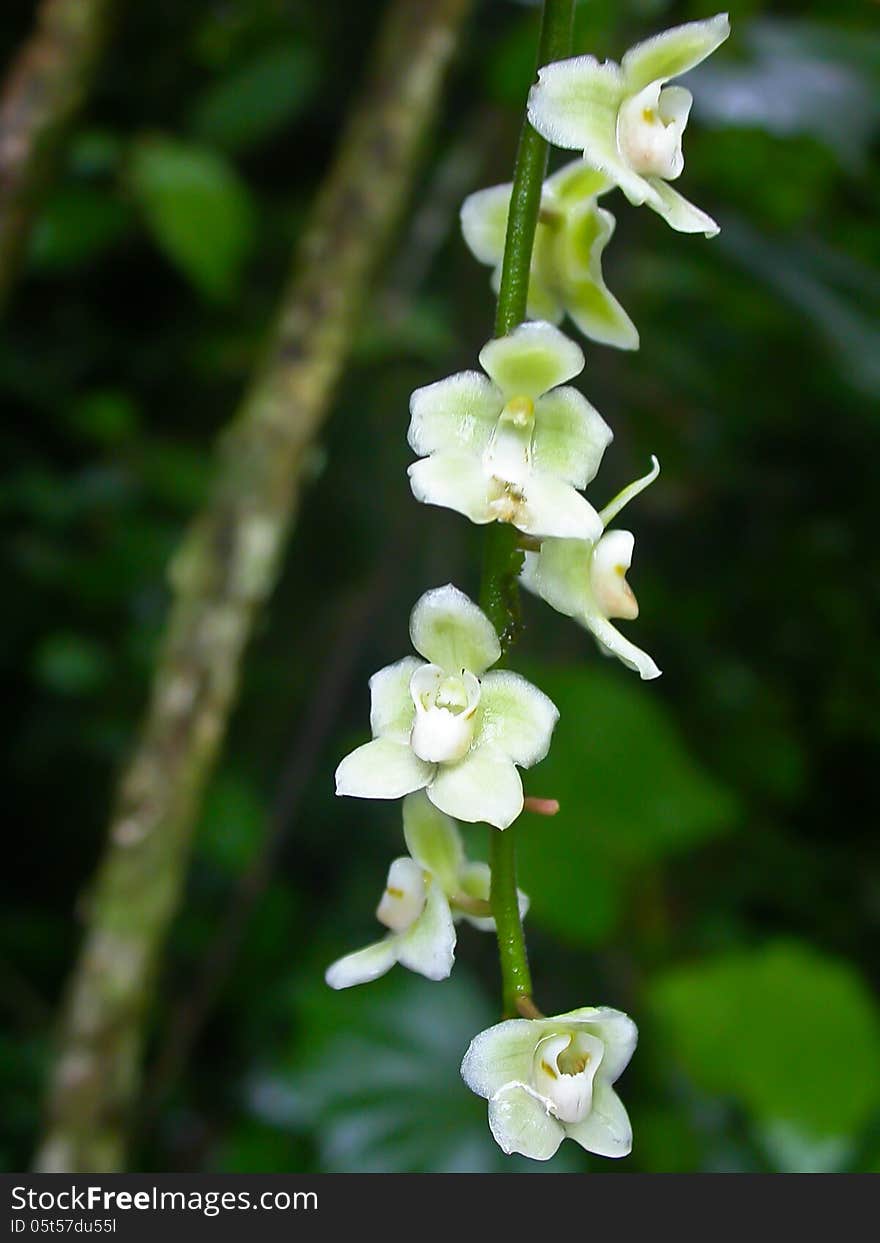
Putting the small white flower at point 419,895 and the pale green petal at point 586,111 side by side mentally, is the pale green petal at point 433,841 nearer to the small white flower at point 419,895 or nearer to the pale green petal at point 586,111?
the small white flower at point 419,895

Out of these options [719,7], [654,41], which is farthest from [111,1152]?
[719,7]

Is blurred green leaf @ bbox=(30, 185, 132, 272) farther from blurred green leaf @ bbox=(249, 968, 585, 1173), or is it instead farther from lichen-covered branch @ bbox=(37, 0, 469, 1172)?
blurred green leaf @ bbox=(249, 968, 585, 1173)

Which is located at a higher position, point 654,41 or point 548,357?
point 654,41

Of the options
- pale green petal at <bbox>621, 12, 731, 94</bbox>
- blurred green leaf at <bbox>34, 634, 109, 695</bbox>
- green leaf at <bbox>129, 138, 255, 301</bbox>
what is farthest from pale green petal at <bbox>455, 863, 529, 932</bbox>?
green leaf at <bbox>129, 138, 255, 301</bbox>

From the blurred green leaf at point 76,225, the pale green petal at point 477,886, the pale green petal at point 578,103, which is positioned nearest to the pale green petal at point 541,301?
the pale green petal at point 578,103

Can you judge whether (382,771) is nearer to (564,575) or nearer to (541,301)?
(564,575)

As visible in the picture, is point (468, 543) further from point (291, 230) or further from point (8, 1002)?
point (8, 1002)
